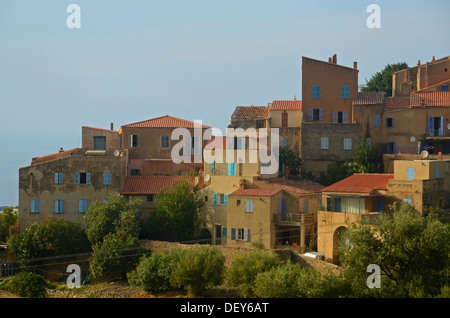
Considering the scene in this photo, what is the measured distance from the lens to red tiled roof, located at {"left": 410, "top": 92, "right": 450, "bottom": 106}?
213 ft

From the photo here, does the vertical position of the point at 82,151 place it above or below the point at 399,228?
above

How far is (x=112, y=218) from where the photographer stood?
5762 cm

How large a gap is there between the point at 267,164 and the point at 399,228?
1610 cm

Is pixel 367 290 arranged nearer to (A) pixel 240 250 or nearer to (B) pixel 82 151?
(A) pixel 240 250

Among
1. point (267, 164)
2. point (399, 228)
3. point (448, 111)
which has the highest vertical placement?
point (448, 111)

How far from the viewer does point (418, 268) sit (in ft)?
151

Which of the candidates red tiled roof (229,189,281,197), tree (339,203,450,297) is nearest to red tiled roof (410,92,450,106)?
red tiled roof (229,189,281,197)

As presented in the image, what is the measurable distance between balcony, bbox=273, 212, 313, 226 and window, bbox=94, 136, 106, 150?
67.6 ft

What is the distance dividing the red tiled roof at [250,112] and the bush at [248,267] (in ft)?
61.5

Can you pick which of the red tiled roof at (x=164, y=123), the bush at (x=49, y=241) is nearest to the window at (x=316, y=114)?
the red tiled roof at (x=164, y=123)

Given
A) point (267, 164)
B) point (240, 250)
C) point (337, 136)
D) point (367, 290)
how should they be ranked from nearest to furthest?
point (367, 290), point (240, 250), point (267, 164), point (337, 136)

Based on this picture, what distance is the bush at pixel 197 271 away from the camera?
50656 millimetres

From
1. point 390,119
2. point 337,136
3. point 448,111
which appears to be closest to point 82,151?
point 337,136

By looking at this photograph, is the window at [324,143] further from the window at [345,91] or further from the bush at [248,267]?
the bush at [248,267]
